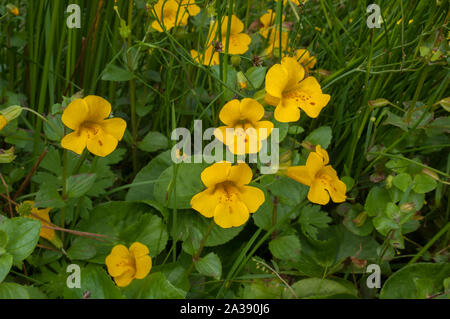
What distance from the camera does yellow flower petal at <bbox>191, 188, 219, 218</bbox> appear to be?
32.5 inches

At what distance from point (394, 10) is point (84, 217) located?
2.89 feet

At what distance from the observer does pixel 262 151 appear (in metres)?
0.90

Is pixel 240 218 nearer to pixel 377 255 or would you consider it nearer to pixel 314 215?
pixel 314 215

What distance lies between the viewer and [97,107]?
2.77 ft

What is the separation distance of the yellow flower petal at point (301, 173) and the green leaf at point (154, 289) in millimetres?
311

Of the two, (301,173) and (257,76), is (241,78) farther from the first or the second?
(301,173)

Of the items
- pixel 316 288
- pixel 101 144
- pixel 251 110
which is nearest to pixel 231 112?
pixel 251 110

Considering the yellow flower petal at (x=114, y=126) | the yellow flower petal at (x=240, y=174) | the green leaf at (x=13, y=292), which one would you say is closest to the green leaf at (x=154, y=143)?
the yellow flower petal at (x=114, y=126)

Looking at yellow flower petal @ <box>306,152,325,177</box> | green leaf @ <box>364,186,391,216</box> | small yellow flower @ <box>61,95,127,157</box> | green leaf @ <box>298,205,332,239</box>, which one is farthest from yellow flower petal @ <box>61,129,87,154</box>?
green leaf @ <box>364,186,391,216</box>

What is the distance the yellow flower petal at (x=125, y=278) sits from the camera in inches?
37.2

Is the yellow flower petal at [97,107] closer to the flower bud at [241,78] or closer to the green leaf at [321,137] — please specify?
the flower bud at [241,78]

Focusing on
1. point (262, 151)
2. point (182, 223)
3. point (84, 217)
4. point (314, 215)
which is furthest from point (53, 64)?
point (314, 215)

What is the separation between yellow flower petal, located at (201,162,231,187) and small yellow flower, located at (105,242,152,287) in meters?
0.25

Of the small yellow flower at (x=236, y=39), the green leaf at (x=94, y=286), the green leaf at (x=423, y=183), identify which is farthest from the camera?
the small yellow flower at (x=236, y=39)
